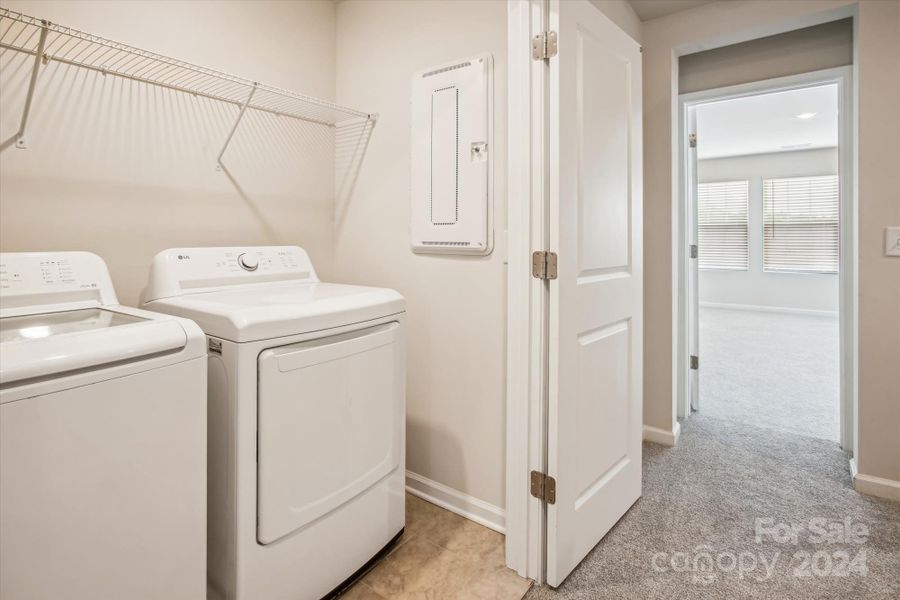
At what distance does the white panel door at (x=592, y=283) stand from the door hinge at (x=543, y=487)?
2cm

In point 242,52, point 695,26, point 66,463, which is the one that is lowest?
point 66,463

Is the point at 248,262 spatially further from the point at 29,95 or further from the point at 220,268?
the point at 29,95

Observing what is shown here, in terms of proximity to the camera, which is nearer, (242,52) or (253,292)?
(253,292)

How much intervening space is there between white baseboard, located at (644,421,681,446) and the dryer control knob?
2.28 metres

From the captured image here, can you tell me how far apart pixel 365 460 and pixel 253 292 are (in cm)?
73

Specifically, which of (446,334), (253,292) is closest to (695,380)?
(446,334)

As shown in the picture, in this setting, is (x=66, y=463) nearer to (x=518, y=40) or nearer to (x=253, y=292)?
(x=253, y=292)

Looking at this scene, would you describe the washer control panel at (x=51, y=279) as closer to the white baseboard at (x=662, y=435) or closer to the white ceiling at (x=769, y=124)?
the white baseboard at (x=662, y=435)

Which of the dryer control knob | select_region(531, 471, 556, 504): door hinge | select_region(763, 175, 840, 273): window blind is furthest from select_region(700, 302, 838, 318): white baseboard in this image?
the dryer control knob

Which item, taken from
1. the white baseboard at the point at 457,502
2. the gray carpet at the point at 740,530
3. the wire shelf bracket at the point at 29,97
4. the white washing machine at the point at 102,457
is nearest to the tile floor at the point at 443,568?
the white baseboard at the point at 457,502

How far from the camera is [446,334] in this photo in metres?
2.06

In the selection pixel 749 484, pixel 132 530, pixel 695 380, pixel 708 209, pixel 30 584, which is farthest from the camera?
pixel 708 209

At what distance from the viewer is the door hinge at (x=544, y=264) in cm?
154

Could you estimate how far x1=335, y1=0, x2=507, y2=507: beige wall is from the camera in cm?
189
